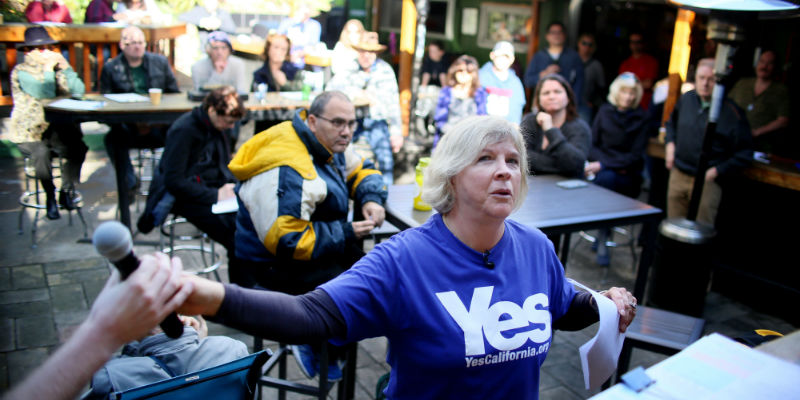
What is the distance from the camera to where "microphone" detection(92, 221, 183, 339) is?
3.18 ft

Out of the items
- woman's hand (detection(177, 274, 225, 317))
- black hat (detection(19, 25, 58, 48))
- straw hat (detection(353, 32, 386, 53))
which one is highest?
straw hat (detection(353, 32, 386, 53))

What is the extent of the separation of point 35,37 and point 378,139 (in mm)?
3295

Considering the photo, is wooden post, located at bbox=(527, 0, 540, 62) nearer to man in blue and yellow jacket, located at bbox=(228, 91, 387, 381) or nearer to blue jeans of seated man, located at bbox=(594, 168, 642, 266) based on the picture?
blue jeans of seated man, located at bbox=(594, 168, 642, 266)

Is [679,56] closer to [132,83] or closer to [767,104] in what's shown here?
[767,104]

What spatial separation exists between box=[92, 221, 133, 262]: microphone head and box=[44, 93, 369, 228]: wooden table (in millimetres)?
4499

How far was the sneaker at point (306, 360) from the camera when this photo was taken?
321 cm

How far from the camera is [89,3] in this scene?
28.0ft

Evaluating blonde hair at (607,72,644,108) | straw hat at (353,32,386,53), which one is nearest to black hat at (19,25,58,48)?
straw hat at (353,32,386,53)

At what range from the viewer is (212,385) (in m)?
1.88

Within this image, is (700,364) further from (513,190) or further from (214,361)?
(214,361)

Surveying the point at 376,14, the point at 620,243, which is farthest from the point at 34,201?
the point at 376,14

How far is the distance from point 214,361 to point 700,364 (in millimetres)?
1561

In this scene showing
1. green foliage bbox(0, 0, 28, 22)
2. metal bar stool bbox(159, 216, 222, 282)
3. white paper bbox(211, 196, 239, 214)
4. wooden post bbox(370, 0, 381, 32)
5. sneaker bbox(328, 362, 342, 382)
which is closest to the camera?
green foliage bbox(0, 0, 28, 22)

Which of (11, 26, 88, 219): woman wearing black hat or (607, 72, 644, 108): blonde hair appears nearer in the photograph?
(11, 26, 88, 219): woman wearing black hat
